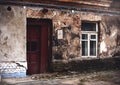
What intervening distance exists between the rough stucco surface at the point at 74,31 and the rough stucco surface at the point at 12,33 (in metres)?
0.51

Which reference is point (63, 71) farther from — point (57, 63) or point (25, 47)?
point (25, 47)

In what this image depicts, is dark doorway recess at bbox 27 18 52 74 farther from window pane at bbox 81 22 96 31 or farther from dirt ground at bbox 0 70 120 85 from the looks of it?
window pane at bbox 81 22 96 31

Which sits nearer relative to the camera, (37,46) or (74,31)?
(37,46)

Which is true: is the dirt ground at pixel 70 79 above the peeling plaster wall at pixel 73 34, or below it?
below

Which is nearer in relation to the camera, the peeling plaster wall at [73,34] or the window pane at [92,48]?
the peeling plaster wall at [73,34]

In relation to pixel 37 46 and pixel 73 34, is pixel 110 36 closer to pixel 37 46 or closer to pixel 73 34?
pixel 73 34

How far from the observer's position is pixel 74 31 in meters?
11.9

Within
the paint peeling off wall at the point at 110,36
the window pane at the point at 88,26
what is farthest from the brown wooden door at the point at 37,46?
the paint peeling off wall at the point at 110,36

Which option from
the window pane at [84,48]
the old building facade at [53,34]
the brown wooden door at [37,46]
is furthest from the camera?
the window pane at [84,48]

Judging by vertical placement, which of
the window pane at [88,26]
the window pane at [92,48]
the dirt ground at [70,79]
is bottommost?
the dirt ground at [70,79]

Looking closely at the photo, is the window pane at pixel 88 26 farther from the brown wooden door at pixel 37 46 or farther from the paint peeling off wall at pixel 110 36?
the brown wooden door at pixel 37 46

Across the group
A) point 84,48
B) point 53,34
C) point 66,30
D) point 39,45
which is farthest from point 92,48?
point 39,45

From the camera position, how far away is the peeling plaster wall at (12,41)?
1030cm

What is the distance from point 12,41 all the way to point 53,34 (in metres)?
1.84
